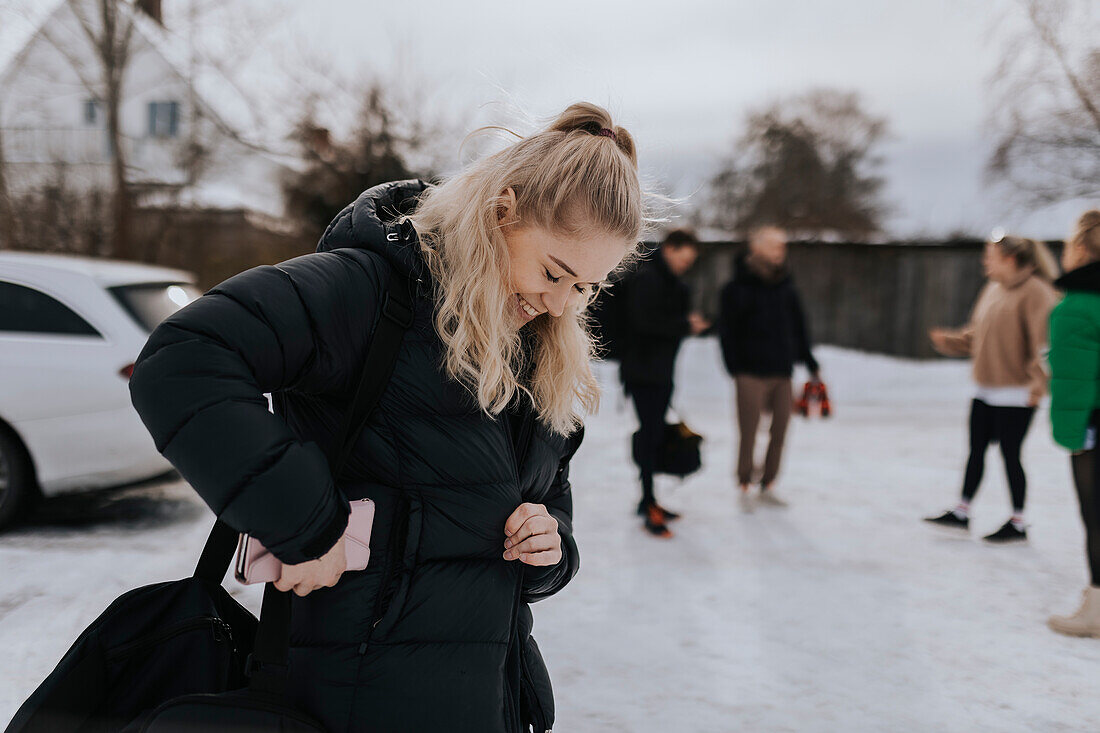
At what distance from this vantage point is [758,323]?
5824 millimetres

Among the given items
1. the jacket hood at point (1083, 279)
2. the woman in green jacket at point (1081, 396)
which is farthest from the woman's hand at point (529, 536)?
the jacket hood at point (1083, 279)

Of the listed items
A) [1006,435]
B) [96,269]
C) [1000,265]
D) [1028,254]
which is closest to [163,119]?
[96,269]

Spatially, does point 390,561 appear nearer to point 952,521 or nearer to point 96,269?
point 96,269

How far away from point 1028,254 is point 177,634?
17.6 ft

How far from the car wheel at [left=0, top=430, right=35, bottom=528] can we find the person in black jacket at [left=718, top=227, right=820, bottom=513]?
4.65m

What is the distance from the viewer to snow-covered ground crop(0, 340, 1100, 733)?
301 cm

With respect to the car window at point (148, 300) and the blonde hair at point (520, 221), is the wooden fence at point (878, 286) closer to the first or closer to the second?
the car window at point (148, 300)

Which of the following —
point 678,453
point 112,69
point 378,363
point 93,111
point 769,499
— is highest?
point 112,69

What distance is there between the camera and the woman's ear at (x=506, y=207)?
1325mm

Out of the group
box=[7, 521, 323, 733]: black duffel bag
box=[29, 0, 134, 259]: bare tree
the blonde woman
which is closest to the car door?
box=[7, 521, 323, 733]: black duffel bag

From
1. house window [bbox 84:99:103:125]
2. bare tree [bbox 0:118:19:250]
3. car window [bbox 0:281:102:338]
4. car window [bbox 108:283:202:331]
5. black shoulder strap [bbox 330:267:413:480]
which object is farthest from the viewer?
house window [bbox 84:99:103:125]

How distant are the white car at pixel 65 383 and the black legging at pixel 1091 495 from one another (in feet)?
Answer: 16.3

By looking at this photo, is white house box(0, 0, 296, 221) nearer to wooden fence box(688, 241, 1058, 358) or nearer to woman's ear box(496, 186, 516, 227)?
wooden fence box(688, 241, 1058, 358)

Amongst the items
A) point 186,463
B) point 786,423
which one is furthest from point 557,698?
point 786,423
